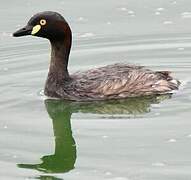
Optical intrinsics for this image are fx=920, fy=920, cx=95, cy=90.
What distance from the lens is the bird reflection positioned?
35.0 ft

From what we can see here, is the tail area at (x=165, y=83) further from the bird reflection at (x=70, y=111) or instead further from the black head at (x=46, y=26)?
the black head at (x=46, y=26)

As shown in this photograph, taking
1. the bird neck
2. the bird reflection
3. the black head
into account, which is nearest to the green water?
the bird reflection

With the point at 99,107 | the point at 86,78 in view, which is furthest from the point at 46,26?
the point at 99,107

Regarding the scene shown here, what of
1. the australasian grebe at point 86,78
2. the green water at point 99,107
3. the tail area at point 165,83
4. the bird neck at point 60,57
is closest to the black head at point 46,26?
the australasian grebe at point 86,78

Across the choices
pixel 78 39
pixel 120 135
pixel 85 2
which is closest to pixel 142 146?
pixel 120 135

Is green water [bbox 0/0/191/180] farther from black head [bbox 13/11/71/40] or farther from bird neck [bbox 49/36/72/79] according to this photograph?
black head [bbox 13/11/71/40]

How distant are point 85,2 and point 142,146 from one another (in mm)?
6726

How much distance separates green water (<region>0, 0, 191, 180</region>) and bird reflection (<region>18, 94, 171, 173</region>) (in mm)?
13

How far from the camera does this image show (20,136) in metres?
10.9

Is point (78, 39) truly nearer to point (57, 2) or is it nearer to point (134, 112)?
point (57, 2)

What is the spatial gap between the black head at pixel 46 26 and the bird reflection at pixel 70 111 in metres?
0.93

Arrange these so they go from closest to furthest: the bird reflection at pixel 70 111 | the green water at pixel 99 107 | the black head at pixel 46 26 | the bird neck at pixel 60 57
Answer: the green water at pixel 99 107 < the bird reflection at pixel 70 111 < the black head at pixel 46 26 < the bird neck at pixel 60 57

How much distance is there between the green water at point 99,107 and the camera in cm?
996

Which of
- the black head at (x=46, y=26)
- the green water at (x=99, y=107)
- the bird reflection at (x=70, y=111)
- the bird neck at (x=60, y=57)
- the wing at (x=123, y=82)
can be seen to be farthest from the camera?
the bird neck at (x=60, y=57)
